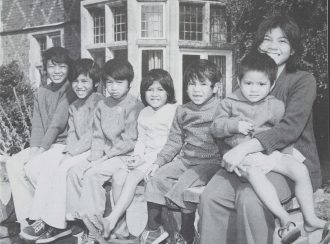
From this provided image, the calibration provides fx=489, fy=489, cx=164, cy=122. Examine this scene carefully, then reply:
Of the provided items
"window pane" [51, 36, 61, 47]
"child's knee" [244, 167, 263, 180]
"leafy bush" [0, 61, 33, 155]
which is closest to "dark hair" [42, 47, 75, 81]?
"child's knee" [244, 167, 263, 180]

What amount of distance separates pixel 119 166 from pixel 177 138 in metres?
0.38

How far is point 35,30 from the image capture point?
8.01 m

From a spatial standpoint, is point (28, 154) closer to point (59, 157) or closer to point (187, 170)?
point (59, 157)

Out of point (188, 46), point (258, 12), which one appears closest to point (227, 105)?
point (258, 12)

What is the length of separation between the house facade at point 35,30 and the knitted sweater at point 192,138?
489 centimetres

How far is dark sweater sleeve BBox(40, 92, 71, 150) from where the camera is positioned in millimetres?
3285

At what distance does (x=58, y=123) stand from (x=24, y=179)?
43cm

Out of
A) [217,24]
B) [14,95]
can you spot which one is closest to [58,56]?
[217,24]

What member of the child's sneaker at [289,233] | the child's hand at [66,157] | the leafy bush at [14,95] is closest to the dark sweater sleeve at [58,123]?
the child's hand at [66,157]

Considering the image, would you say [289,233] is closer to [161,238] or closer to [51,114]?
[161,238]

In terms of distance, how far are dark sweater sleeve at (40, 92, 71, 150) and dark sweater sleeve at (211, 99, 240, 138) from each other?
52.0 inches

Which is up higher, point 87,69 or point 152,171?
point 87,69

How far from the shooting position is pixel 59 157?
3156 millimetres

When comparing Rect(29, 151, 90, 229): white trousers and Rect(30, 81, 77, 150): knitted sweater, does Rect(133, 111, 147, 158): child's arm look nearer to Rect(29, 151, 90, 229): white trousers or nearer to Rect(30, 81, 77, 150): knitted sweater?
Rect(29, 151, 90, 229): white trousers
